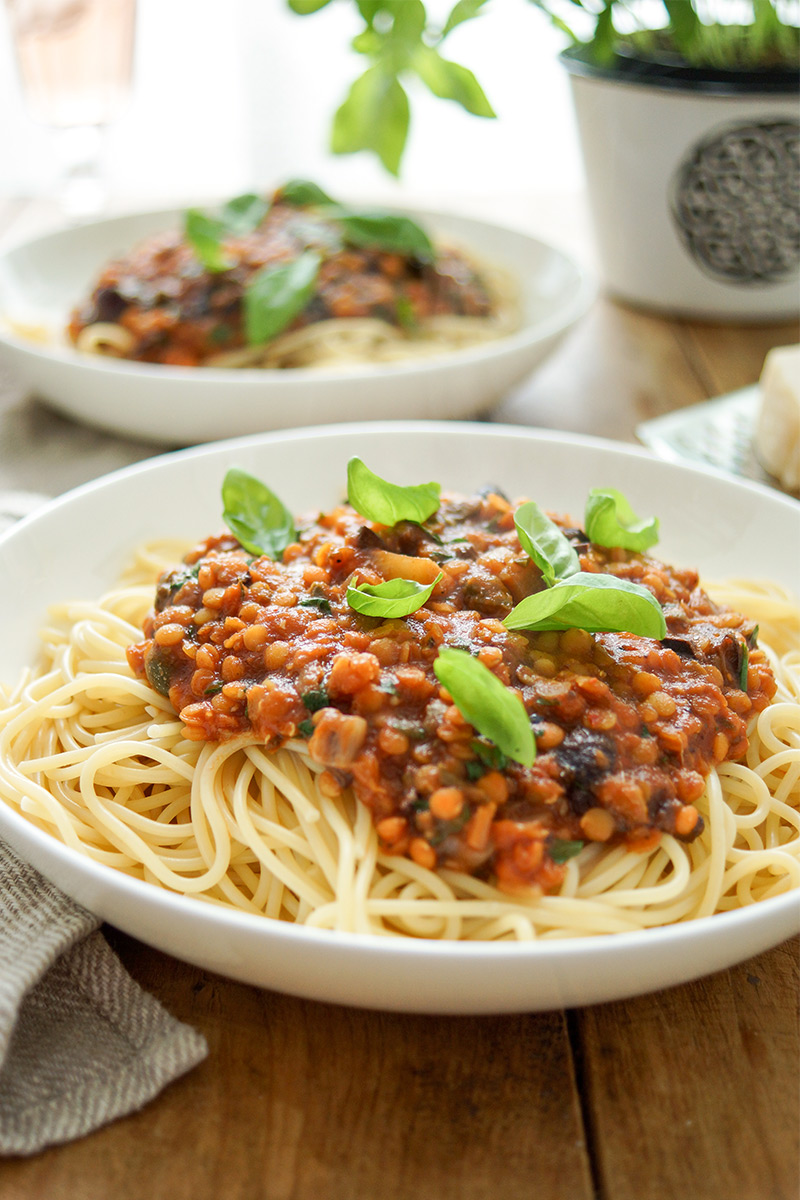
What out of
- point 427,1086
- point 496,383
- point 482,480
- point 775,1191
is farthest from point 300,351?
point 775,1191

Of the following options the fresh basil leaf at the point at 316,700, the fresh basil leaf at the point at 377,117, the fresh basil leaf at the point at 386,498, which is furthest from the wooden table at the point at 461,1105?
the fresh basil leaf at the point at 377,117

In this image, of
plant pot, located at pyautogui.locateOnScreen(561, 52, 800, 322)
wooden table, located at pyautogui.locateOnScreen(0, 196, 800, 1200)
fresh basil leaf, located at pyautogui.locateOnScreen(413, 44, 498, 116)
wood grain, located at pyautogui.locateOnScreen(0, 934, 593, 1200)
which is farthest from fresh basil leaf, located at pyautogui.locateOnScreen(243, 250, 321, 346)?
wood grain, located at pyautogui.locateOnScreen(0, 934, 593, 1200)

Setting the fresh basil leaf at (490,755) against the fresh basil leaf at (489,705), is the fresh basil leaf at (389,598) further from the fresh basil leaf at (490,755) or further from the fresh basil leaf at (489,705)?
the fresh basil leaf at (490,755)

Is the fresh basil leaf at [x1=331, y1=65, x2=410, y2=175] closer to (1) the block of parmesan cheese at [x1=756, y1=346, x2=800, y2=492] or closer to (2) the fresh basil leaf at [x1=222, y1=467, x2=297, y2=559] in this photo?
(1) the block of parmesan cheese at [x1=756, y1=346, x2=800, y2=492]

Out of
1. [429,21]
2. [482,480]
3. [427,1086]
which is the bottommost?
[427,1086]

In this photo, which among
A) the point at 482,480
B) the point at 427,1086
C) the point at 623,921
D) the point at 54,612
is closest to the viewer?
the point at 427,1086

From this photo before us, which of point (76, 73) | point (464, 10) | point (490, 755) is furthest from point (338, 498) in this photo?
point (76, 73)

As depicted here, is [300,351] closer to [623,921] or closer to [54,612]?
[54,612]
